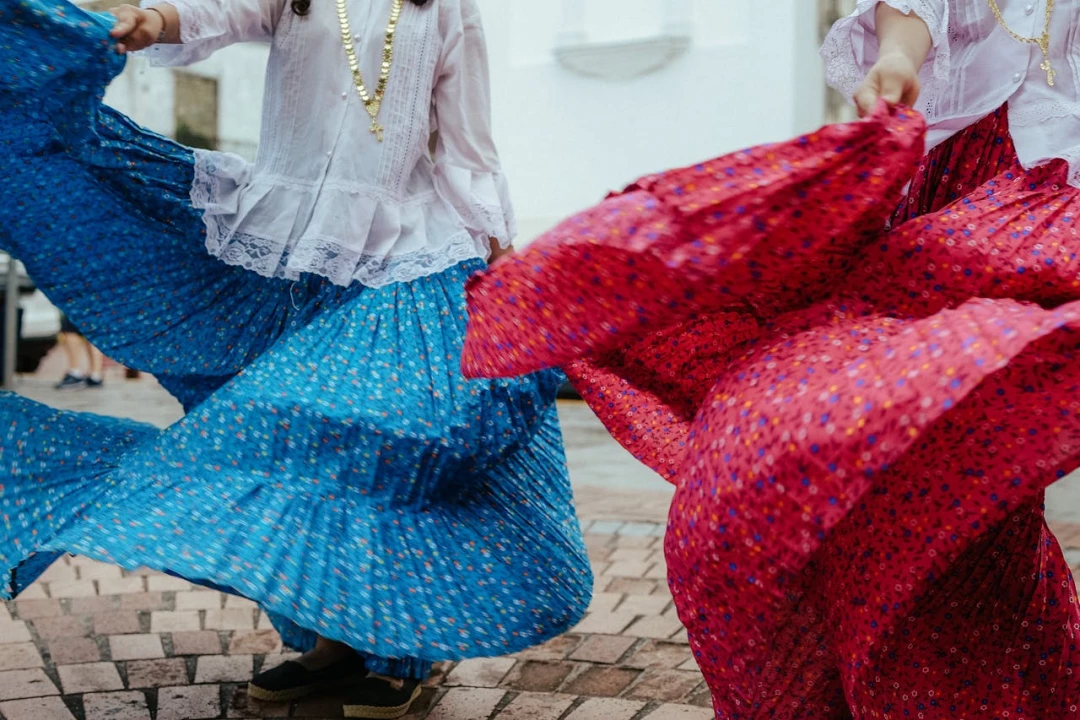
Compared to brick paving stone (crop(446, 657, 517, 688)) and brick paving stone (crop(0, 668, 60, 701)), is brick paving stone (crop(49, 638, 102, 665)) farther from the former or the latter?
brick paving stone (crop(446, 657, 517, 688))

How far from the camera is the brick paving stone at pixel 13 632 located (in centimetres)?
346

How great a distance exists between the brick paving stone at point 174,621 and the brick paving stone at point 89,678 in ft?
1.16

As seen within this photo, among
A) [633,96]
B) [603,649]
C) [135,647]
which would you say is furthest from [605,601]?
[633,96]

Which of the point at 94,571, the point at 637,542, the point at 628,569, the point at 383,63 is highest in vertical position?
the point at 383,63

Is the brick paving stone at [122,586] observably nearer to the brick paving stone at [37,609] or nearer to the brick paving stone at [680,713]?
the brick paving stone at [37,609]

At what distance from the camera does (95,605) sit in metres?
3.86

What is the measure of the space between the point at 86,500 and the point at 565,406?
8942mm

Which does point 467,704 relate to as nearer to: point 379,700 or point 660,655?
point 379,700

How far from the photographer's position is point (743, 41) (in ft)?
45.0

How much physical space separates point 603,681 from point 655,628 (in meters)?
0.53

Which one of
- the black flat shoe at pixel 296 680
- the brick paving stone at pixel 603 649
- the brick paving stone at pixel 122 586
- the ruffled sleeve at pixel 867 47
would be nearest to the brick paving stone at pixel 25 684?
the black flat shoe at pixel 296 680

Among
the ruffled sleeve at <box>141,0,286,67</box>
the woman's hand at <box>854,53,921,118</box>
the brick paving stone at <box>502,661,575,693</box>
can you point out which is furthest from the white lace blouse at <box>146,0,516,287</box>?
the woman's hand at <box>854,53,921,118</box>

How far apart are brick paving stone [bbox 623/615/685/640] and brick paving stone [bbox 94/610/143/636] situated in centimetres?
141

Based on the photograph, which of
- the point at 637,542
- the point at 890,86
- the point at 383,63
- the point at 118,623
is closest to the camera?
the point at 890,86
